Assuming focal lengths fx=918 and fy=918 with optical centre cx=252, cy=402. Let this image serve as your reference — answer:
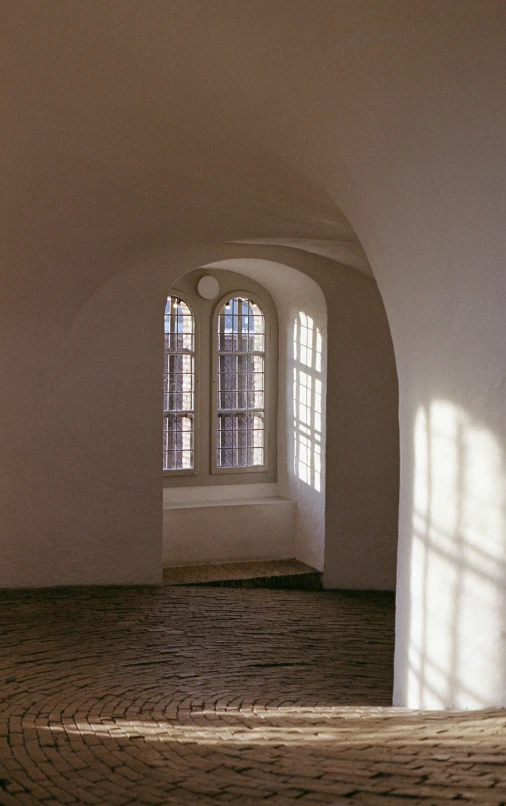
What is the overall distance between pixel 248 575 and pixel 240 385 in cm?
291

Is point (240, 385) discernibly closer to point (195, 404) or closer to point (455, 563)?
point (195, 404)

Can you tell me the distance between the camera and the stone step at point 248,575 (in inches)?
470

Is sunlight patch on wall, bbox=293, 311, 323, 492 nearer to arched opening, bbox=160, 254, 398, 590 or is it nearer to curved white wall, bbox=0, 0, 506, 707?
arched opening, bbox=160, 254, 398, 590

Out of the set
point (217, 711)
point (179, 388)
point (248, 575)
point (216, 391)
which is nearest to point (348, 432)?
point (216, 391)

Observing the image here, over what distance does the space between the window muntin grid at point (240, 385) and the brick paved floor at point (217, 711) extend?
2697 mm

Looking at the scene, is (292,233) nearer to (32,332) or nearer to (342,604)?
(32,332)

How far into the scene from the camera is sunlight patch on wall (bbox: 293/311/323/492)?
12.6 metres

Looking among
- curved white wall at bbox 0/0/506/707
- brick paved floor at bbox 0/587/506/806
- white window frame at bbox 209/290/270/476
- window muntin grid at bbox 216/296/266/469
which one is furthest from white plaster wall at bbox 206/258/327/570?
curved white wall at bbox 0/0/506/707

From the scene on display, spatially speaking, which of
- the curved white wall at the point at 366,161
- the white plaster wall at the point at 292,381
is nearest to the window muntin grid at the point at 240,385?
the white plaster wall at the point at 292,381

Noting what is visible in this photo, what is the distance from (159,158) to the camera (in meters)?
7.62

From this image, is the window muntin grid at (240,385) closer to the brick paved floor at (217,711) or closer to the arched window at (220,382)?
the arched window at (220,382)

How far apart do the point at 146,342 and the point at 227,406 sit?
257 centimetres

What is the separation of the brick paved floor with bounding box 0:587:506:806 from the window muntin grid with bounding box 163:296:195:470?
253 cm

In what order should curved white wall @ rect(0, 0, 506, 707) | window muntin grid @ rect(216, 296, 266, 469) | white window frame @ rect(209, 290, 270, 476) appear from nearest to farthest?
curved white wall @ rect(0, 0, 506, 707) → white window frame @ rect(209, 290, 270, 476) → window muntin grid @ rect(216, 296, 266, 469)
